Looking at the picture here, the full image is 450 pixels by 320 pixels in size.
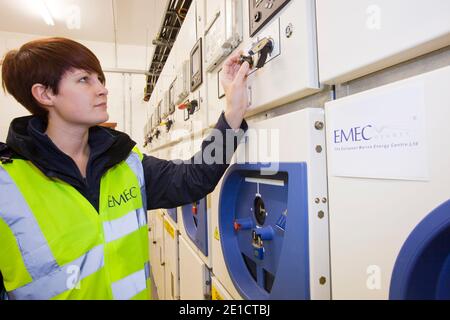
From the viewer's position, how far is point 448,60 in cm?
41

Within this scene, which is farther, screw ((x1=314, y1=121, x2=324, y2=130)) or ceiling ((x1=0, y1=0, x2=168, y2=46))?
ceiling ((x1=0, y1=0, x2=168, y2=46))

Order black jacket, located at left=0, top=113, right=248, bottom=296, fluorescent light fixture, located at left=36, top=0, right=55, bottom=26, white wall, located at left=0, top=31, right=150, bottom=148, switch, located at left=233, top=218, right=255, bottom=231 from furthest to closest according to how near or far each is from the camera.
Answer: white wall, located at left=0, top=31, right=150, bottom=148, fluorescent light fixture, located at left=36, top=0, right=55, bottom=26, switch, located at left=233, top=218, right=255, bottom=231, black jacket, located at left=0, top=113, right=248, bottom=296

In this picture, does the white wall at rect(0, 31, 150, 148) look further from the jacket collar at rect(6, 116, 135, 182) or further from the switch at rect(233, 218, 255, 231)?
the switch at rect(233, 218, 255, 231)

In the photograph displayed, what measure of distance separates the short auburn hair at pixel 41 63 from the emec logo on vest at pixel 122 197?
1.34 ft

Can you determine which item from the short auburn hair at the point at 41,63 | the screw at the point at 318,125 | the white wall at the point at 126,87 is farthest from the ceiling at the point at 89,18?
the screw at the point at 318,125

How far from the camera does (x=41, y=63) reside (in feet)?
3.06

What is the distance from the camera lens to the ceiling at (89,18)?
3518mm

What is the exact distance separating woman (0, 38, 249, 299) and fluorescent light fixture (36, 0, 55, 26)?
3237 millimetres

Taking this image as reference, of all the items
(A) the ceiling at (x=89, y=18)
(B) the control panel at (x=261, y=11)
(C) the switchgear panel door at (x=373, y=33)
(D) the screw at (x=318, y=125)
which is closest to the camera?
(C) the switchgear panel door at (x=373, y=33)

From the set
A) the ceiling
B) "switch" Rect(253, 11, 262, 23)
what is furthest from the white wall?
"switch" Rect(253, 11, 262, 23)

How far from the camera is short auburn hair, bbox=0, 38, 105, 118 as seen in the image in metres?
0.93

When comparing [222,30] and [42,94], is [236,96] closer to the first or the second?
[222,30]

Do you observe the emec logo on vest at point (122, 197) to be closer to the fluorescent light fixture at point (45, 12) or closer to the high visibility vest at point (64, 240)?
the high visibility vest at point (64, 240)

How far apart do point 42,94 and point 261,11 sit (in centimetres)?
77
